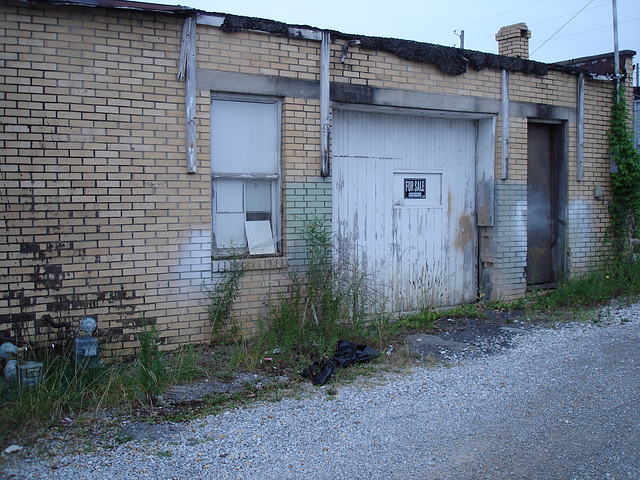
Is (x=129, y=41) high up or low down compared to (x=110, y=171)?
up

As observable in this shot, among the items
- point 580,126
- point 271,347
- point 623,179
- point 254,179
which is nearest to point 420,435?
point 271,347

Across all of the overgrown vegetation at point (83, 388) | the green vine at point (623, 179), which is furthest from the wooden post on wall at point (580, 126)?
the overgrown vegetation at point (83, 388)

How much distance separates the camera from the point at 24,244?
5.82 meters

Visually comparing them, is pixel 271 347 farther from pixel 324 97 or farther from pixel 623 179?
pixel 623 179

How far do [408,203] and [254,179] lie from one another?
8.25ft

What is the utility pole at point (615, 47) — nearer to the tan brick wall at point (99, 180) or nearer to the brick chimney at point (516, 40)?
the brick chimney at point (516, 40)

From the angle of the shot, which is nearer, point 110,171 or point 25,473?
point 25,473

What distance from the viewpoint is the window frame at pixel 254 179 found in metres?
6.94

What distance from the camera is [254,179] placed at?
7199 millimetres

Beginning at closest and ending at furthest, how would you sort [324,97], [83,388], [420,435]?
1. [420,435]
2. [83,388]
3. [324,97]

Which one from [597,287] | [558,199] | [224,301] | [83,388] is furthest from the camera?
[558,199]

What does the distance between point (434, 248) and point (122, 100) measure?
4875 millimetres

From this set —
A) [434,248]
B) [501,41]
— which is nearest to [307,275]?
[434,248]

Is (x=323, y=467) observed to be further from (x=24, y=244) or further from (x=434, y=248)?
(x=434, y=248)
